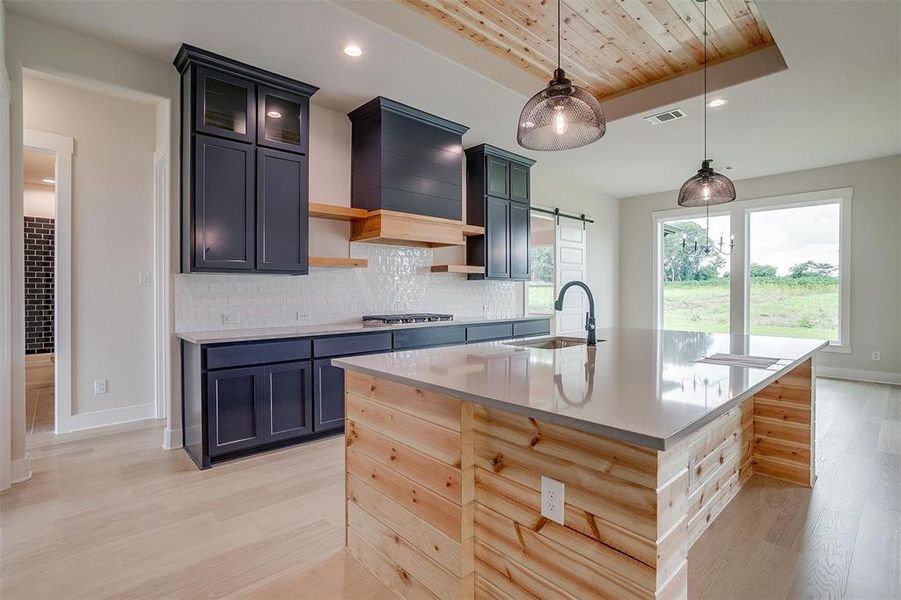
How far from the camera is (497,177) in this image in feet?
17.3

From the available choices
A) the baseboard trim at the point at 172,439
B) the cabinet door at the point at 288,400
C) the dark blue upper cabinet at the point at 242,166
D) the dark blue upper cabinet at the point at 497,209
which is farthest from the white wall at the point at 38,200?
the dark blue upper cabinet at the point at 497,209

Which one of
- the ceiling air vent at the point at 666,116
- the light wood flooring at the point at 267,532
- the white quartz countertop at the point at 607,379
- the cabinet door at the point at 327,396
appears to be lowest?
the light wood flooring at the point at 267,532

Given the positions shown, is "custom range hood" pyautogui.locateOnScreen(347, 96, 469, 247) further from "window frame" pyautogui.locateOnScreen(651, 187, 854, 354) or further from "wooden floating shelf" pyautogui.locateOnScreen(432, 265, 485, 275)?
"window frame" pyautogui.locateOnScreen(651, 187, 854, 354)

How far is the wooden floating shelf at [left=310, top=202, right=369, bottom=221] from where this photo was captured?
372 cm

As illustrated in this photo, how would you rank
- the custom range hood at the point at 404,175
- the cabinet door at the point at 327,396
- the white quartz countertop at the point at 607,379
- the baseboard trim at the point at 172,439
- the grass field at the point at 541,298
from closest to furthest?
the white quartz countertop at the point at 607,379 → the baseboard trim at the point at 172,439 → the cabinet door at the point at 327,396 → the custom range hood at the point at 404,175 → the grass field at the point at 541,298

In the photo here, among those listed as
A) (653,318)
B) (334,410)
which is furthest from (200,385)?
(653,318)

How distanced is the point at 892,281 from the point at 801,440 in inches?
174

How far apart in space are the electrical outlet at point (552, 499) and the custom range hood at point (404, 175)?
2873mm

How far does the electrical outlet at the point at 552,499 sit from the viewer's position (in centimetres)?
128

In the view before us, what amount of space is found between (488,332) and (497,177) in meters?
1.82

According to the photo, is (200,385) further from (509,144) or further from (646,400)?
(509,144)

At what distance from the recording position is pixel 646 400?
1.24m

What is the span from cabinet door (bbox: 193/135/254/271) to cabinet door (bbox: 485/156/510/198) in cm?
263

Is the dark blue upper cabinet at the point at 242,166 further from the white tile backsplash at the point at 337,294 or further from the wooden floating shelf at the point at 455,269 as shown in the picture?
the wooden floating shelf at the point at 455,269
